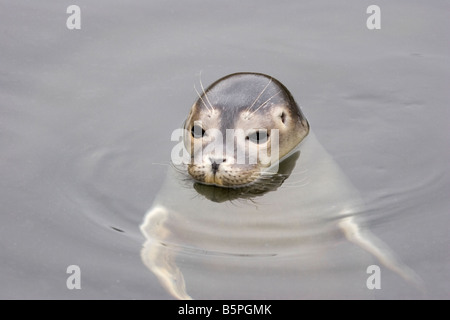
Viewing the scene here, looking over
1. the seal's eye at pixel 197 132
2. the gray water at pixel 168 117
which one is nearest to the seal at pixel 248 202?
the seal's eye at pixel 197 132

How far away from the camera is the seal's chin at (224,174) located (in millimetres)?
6113

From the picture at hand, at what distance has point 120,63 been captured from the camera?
827cm

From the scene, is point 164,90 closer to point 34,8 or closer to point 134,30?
point 134,30

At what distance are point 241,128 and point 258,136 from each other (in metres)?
0.19

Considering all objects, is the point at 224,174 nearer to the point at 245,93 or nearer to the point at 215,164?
the point at 215,164

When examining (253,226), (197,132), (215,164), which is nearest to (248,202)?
(253,226)

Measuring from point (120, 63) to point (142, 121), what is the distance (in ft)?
3.45

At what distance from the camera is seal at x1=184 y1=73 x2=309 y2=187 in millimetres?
6195

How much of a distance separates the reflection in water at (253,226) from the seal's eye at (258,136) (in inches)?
12.3

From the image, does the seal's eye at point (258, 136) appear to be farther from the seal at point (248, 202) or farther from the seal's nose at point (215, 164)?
the seal's nose at point (215, 164)

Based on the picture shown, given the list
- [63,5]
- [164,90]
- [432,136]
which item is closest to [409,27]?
[432,136]

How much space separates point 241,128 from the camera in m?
6.43

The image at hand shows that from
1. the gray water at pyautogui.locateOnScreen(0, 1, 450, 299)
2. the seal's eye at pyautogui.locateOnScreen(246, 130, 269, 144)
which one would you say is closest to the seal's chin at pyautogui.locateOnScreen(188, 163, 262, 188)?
the seal's eye at pyautogui.locateOnScreen(246, 130, 269, 144)
